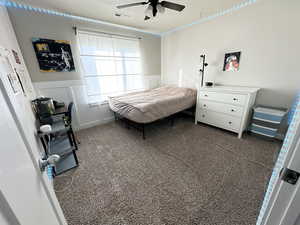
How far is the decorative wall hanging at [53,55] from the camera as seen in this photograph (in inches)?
91.9

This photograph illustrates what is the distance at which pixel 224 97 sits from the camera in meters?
2.46

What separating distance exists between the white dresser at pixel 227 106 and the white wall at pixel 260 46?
30cm

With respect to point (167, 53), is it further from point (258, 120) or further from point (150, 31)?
point (258, 120)

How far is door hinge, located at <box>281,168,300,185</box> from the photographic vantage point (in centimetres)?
44

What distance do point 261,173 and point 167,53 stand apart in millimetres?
3817

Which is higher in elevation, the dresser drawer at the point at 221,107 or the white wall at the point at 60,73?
the white wall at the point at 60,73

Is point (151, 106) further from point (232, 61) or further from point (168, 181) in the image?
point (232, 61)

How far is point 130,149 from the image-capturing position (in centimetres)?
222

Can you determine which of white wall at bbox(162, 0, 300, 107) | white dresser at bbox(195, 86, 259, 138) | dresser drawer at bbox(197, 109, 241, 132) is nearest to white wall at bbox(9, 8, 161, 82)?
white wall at bbox(162, 0, 300, 107)

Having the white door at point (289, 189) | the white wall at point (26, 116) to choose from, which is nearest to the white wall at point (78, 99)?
the white wall at point (26, 116)

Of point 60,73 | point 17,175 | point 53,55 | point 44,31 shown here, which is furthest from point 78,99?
point 17,175

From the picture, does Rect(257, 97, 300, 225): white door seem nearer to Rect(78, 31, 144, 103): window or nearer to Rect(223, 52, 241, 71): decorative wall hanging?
Rect(223, 52, 241, 71): decorative wall hanging

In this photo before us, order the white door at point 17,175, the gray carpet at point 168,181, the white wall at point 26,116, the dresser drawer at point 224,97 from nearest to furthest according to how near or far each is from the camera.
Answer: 1. the white door at point 17,175
2. the white wall at point 26,116
3. the gray carpet at point 168,181
4. the dresser drawer at point 224,97

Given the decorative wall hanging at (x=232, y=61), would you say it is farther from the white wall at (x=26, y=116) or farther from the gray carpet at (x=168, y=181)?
the white wall at (x=26, y=116)
